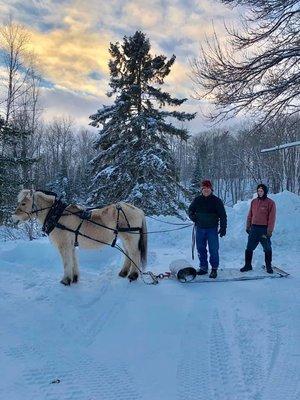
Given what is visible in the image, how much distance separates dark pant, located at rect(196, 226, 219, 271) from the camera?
7.49 metres

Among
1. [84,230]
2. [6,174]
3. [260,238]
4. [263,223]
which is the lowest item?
[260,238]

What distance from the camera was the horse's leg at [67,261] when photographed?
6598 mm

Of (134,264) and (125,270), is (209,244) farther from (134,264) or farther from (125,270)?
(125,270)

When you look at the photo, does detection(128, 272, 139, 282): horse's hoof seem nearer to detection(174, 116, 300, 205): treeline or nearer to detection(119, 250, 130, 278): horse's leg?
detection(119, 250, 130, 278): horse's leg

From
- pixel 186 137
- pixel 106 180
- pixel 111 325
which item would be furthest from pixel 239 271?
pixel 186 137

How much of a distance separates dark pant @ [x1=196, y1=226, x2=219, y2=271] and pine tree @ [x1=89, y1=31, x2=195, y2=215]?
10.4m

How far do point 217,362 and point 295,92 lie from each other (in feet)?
20.2

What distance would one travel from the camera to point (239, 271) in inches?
303

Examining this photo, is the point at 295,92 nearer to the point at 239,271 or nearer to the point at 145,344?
the point at 239,271

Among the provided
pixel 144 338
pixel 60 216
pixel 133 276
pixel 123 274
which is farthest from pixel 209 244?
pixel 144 338

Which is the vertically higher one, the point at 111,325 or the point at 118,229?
the point at 118,229

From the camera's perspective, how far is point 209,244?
7.61m

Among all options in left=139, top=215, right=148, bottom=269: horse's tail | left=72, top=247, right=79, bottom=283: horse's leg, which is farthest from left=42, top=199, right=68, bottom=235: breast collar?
left=139, top=215, right=148, bottom=269: horse's tail

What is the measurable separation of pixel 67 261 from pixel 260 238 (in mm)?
3942
